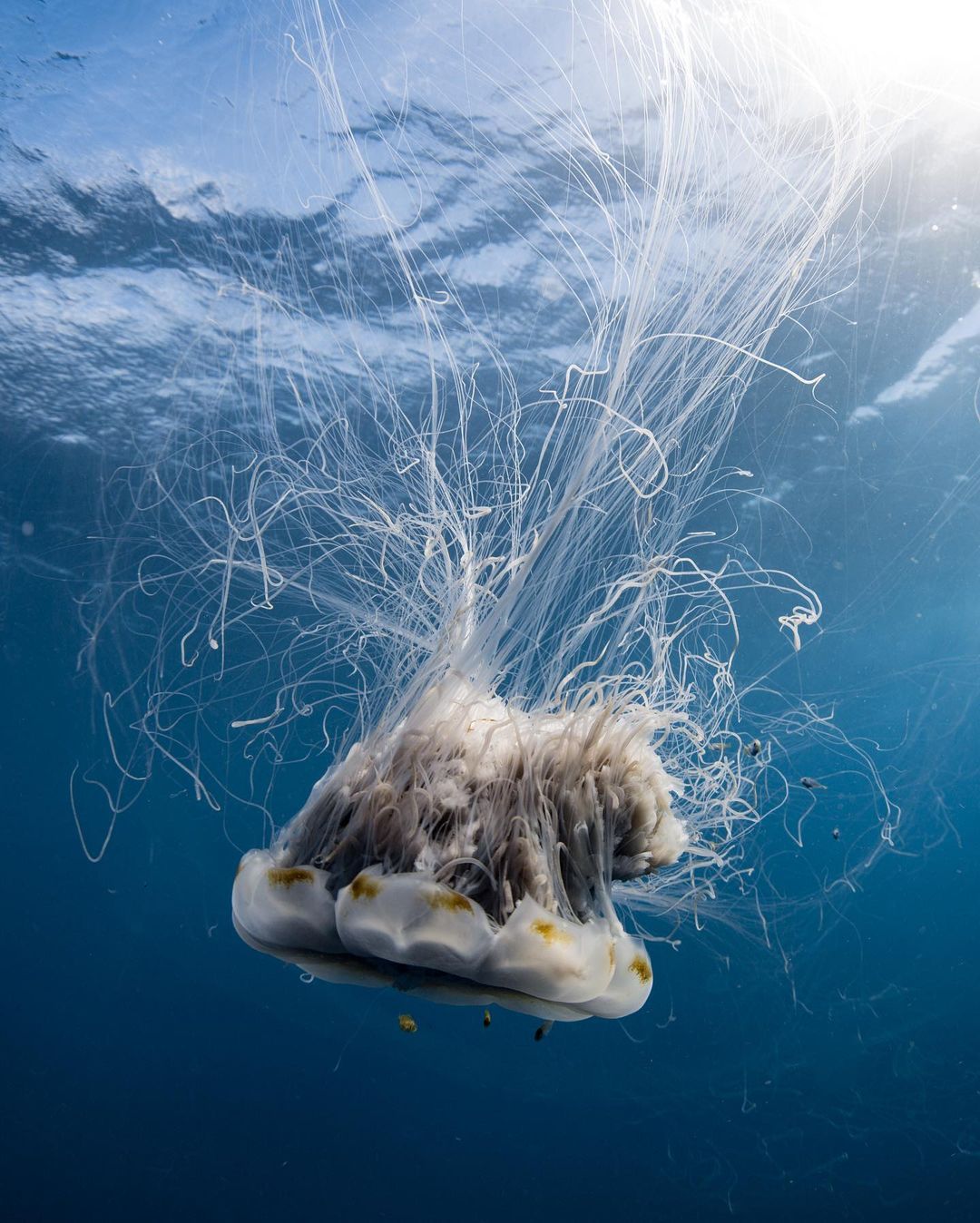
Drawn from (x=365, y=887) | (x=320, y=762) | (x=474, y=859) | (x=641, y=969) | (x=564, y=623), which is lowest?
(x=320, y=762)

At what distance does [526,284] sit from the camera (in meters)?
8.84

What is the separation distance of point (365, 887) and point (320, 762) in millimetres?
31232

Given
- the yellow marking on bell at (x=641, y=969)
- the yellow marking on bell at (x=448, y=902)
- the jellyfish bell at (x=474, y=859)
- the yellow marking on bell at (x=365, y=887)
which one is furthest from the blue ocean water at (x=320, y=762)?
the yellow marking on bell at (x=365, y=887)

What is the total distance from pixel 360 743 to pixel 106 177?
8.27m

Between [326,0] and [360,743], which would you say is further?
[326,0]

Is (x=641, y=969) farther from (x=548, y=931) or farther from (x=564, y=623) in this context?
(x=564, y=623)

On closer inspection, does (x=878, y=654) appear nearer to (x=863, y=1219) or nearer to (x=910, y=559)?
(x=910, y=559)

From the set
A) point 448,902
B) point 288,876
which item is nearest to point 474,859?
point 448,902

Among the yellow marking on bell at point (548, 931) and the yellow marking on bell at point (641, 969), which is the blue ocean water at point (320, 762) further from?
the yellow marking on bell at point (548, 931)

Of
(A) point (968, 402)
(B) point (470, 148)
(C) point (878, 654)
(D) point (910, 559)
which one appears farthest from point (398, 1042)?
(B) point (470, 148)

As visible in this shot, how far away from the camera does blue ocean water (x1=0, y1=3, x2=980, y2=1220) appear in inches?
295

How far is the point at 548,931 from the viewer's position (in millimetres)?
2273

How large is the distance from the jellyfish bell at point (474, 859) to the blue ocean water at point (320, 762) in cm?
173

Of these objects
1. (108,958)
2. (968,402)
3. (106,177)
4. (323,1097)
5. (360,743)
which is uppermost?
(968,402)
